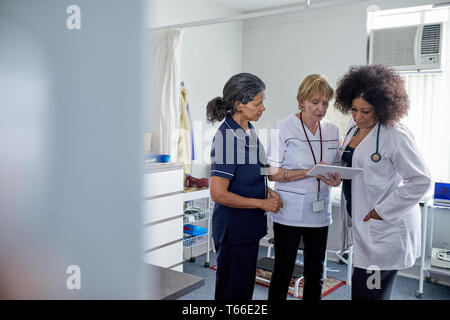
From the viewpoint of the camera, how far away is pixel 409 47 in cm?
360

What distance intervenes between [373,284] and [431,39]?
2.79 meters

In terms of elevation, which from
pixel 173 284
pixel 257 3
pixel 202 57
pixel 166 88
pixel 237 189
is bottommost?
pixel 173 284

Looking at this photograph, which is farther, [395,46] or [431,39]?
[395,46]

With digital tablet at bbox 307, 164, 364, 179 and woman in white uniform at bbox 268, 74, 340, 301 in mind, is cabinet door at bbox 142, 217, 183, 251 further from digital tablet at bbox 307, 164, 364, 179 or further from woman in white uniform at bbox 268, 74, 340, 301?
digital tablet at bbox 307, 164, 364, 179

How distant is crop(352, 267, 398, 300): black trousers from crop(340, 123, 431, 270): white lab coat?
1.3 inches

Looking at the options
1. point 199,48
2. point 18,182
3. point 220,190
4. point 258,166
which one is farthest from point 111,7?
point 199,48

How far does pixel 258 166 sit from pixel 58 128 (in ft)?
4.15

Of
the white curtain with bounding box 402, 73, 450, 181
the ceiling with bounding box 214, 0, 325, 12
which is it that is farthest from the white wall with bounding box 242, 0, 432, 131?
the white curtain with bounding box 402, 73, 450, 181

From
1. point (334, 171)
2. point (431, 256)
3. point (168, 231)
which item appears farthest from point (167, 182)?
point (431, 256)

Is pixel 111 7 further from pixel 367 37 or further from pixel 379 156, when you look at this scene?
pixel 367 37

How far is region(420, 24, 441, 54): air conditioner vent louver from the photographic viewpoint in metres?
3.45

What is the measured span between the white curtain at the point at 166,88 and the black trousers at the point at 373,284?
1990 millimetres

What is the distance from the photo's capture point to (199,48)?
4031mm

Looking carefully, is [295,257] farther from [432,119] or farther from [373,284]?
[432,119]
